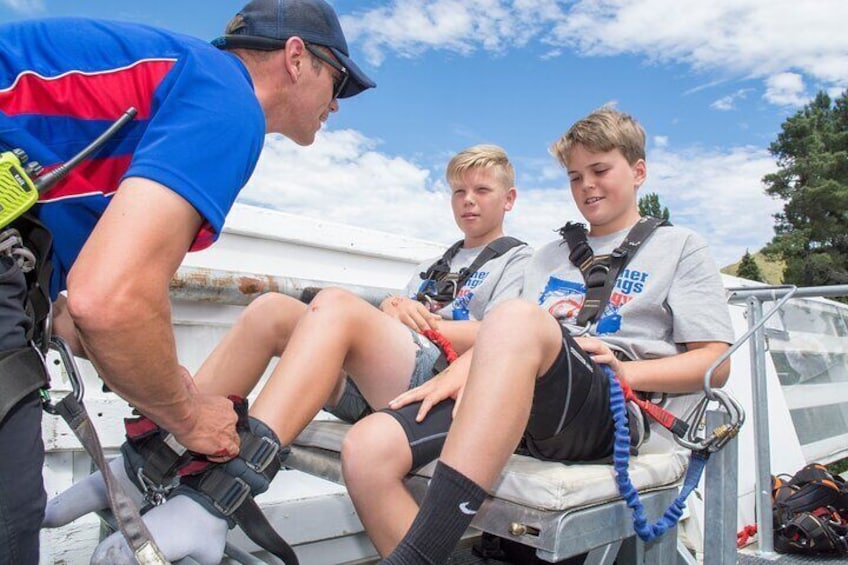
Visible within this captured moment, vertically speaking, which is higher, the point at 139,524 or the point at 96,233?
the point at 96,233

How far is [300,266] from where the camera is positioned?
3066 millimetres

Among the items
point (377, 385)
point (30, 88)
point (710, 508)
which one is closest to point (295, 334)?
point (377, 385)

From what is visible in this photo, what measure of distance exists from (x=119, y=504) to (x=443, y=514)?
22.8 inches

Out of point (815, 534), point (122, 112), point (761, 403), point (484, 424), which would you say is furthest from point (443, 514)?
point (815, 534)

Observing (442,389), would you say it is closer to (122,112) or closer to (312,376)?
(312,376)

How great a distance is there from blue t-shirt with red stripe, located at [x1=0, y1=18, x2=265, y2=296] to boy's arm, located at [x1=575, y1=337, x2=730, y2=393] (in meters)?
0.99

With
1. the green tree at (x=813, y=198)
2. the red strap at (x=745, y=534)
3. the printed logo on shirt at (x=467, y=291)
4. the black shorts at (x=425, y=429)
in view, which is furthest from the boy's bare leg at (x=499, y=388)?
the green tree at (x=813, y=198)

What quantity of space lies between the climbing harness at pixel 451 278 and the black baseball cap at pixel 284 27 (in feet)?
3.96

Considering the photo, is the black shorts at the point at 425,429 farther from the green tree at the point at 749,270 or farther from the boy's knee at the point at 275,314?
the green tree at the point at 749,270

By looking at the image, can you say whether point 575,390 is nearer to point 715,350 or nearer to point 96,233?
point 715,350

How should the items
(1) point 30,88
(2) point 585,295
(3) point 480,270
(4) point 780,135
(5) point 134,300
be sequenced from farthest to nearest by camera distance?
1. (4) point 780,135
2. (3) point 480,270
3. (2) point 585,295
4. (1) point 30,88
5. (5) point 134,300

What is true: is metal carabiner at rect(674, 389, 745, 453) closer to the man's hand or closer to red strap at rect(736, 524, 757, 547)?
the man's hand

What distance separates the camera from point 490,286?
256 centimetres

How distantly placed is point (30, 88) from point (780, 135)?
41.3 meters
